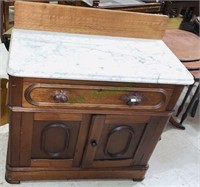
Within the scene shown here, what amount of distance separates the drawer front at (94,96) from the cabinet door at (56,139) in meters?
0.07

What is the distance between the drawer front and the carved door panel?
8 centimetres

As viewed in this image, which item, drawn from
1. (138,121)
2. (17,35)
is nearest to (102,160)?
(138,121)

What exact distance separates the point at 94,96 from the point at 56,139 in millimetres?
293

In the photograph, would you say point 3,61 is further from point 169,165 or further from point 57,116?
point 169,165

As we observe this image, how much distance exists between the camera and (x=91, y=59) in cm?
113

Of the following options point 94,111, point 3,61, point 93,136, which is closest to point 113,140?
point 93,136

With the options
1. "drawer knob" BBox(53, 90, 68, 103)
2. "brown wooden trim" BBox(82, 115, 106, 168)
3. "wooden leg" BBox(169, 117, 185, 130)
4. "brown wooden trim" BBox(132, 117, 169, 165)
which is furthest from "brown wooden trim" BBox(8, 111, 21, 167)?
"wooden leg" BBox(169, 117, 185, 130)

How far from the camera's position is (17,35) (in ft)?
3.90

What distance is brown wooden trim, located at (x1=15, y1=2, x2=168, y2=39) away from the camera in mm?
1191

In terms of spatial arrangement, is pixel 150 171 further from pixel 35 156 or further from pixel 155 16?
pixel 155 16

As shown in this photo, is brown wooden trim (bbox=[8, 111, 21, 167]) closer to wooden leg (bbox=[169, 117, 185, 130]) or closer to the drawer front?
the drawer front

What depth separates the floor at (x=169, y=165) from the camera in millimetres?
1493

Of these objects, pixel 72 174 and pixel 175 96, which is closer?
pixel 175 96

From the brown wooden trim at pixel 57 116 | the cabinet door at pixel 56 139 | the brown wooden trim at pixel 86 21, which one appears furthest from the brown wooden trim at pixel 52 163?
the brown wooden trim at pixel 86 21
